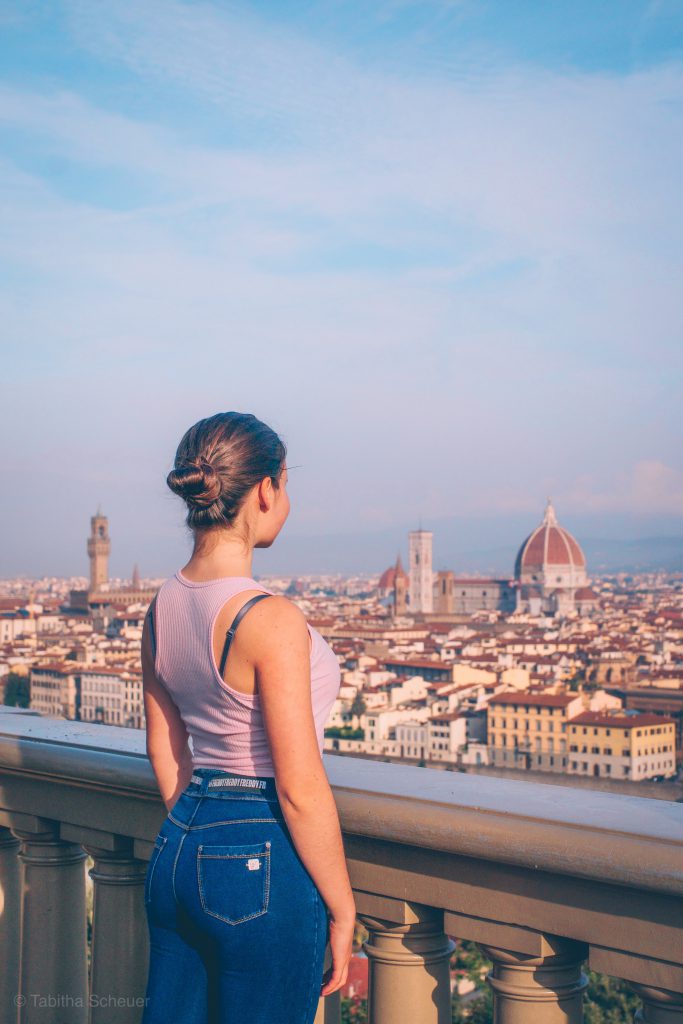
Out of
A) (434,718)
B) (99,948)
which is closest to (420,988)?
(99,948)

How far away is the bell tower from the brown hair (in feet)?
184

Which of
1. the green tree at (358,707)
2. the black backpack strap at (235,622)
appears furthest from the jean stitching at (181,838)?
the green tree at (358,707)

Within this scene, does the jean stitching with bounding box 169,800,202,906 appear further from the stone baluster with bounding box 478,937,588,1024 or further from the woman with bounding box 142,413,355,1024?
the stone baluster with bounding box 478,937,588,1024

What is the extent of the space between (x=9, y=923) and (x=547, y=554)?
62596 millimetres

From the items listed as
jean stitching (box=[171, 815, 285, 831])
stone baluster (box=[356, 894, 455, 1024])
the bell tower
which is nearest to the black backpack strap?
jean stitching (box=[171, 815, 285, 831])

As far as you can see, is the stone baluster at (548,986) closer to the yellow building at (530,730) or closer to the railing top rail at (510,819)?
the railing top rail at (510,819)

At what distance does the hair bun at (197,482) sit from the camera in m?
0.86

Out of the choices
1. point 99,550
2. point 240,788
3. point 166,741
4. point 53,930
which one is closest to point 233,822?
point 240,788

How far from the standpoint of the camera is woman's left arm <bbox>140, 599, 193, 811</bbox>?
2.98 feet

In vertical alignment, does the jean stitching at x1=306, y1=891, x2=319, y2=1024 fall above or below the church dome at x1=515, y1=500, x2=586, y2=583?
below

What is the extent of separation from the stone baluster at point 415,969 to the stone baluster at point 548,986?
7 centimetres

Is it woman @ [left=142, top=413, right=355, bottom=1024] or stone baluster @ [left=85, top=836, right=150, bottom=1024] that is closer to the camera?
woman @ [left=142, top=413, right=355, bottom=1024]

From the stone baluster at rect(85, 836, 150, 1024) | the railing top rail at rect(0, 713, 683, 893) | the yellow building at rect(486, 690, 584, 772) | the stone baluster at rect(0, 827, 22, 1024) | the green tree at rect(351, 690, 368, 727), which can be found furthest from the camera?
the green tree at rect(351, 690, 368, 727)

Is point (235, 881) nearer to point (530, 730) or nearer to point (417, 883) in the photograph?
point (417, 883)
